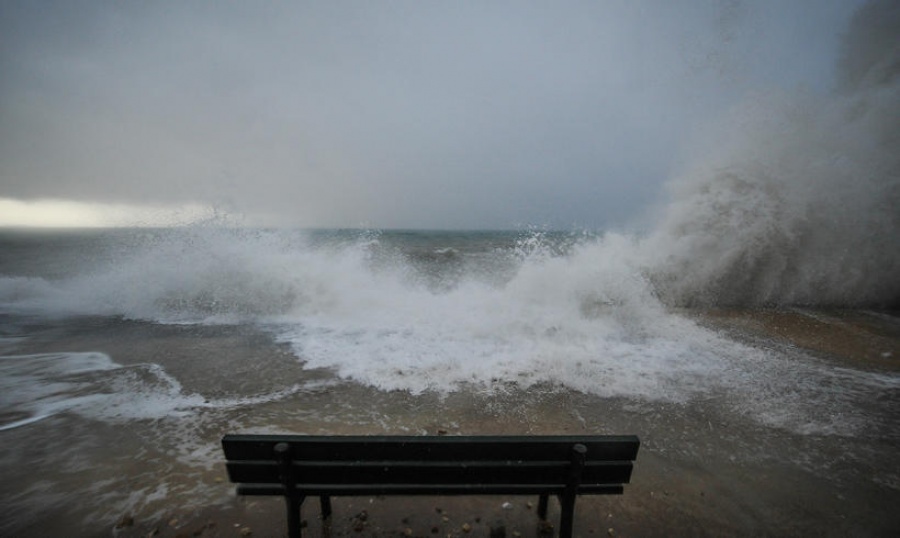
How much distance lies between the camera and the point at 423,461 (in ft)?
7.26

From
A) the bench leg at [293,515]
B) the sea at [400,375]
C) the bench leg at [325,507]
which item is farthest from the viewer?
the sea at [400,375]

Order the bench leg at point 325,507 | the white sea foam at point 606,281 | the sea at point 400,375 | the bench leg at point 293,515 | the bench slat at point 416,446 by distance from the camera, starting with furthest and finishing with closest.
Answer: the white sea foam at point 606,281 → the sea at point 400,375 → the bench leg at point 325,507 → the bench leg at point 293,515 → the bench slat at point 416,446

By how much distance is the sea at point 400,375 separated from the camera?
349 centimetres

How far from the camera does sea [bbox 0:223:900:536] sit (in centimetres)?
349

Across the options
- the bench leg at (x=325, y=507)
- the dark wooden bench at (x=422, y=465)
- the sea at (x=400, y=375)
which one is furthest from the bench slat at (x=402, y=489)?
the sea at (x=400, y=375)

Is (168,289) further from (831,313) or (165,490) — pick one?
(831,313)

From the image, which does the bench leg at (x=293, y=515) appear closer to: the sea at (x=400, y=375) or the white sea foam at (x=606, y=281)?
the sea at (x=400, y=375)

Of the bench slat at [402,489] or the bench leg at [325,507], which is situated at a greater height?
the bench slat at [402,489]

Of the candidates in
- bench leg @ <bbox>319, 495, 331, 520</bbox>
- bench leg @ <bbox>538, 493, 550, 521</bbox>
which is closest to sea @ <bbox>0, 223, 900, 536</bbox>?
bench leg @ <bbox>319, 495, 331, 520</bbox>

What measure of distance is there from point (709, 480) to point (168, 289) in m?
13.1

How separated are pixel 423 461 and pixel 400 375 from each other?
3417 millimetres

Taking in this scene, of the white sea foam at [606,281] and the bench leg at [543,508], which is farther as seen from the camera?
the white sea foam at [606,281]

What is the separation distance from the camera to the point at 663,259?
39.0 feet

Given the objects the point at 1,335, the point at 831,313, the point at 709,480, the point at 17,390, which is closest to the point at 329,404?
the point at 709,480
